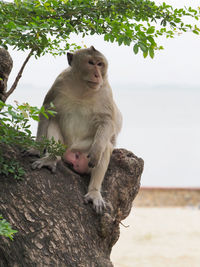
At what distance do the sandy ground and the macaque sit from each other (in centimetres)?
404

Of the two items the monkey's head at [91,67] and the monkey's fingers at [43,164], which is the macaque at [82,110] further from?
the monkey's fingers at [43,164]

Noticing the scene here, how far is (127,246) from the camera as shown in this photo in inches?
333

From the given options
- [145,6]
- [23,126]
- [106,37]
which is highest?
[145,6]

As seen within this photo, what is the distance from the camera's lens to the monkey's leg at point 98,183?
354cm

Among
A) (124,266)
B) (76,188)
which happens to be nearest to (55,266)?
(76,188)

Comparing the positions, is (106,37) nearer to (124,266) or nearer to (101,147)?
(101,147)

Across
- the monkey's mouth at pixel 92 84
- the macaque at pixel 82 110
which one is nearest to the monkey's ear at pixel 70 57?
the macaque at pixel 82 110

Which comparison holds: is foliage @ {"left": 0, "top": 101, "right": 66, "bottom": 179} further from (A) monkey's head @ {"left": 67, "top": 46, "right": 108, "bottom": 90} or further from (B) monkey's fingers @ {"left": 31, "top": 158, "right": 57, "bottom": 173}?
(A) monkey's head @ {"left": 67, "top": 46, "right": 108, "bottom": 90}

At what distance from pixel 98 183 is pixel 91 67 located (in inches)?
41.0

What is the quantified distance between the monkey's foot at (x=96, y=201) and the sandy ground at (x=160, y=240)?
4131mm

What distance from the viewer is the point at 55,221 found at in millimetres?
3152

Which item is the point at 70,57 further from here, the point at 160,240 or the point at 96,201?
the point at 160,240

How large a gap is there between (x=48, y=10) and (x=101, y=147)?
1.26 m

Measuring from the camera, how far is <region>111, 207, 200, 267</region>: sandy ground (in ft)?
24.8
